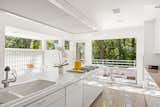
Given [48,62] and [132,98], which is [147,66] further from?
[48,62]

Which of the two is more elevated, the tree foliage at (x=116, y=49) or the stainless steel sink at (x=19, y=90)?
the tree foliage at (x=116, y=49)

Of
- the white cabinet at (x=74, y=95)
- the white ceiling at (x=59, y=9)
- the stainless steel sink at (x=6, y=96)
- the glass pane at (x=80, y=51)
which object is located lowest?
the white cabinet at (x=74, y=95)

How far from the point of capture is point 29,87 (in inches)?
72.6

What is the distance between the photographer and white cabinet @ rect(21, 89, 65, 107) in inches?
46.9

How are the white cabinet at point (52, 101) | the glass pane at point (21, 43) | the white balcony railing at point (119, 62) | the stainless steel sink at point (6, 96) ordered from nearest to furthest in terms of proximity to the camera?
the white cabinet at point (52, 101), the stainless steel sink at point (6, 96), the glass pane at point (21, 43), the white balcony railing at point (119, 62)

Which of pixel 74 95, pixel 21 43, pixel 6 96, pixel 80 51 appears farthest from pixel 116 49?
pixel 6 96

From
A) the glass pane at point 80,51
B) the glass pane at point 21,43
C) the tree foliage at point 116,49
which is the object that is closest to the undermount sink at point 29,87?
the glass pane at point 21,43

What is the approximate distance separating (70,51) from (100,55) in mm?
3239

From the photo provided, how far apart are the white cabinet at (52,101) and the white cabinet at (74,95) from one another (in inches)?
5.8

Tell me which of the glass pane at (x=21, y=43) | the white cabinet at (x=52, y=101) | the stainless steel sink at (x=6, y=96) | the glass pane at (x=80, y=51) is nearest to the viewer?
the white cabinet at (x=52, y=101)

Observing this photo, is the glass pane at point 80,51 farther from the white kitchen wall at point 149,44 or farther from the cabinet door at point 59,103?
the cabinet door at point 59,103

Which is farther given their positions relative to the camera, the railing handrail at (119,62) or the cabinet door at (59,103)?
the railing handrail at (119,62)

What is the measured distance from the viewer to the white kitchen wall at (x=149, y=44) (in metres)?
3.90

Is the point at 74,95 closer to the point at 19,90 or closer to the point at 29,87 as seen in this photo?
the point at 29,87
